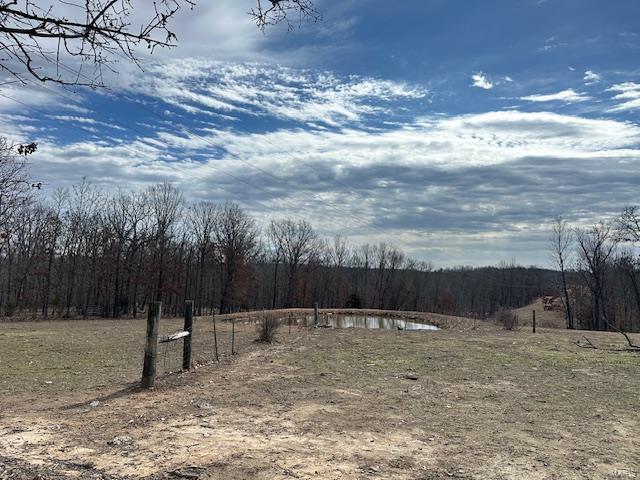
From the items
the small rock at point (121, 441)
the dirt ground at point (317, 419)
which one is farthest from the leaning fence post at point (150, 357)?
the small rock at point (121, 441)

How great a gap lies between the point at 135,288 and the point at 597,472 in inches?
1611

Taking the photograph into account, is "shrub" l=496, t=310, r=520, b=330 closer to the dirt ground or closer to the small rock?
the dirt ground

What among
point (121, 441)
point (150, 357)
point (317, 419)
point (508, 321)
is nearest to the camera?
point (121, 441)

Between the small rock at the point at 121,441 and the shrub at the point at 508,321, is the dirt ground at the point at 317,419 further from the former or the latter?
the shrub at the point at 508,321

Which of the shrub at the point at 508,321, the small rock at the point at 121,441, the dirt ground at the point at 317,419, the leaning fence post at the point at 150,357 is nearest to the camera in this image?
the dirt ground at the point at 317,419

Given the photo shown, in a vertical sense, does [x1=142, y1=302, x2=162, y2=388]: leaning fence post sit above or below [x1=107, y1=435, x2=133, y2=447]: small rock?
above

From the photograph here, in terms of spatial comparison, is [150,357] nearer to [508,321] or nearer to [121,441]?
[121,441]

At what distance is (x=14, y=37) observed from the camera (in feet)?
8.18

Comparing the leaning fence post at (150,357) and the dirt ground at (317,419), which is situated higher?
the leaning fence post at (150,357)

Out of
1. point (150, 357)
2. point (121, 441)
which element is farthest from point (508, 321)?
point (121, 441)

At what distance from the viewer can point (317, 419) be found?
6496mm

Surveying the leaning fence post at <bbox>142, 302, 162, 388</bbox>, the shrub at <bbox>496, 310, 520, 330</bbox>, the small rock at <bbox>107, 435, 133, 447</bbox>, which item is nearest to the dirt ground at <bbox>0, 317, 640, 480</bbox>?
the small rock at <bbox>107, 435, 133, 447</bbox>

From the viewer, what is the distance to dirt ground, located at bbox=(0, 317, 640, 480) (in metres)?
4.71

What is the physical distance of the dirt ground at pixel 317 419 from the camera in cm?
471
